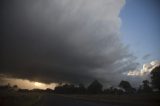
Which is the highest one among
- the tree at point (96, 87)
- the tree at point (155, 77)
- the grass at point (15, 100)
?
the tree at point (96, 87)

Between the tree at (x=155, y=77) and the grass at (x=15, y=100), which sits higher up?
the tree at (x=155, y=77)

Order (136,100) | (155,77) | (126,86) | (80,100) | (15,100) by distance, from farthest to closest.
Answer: (126,86), (155,77), (80,100), (136,100), (15,100)

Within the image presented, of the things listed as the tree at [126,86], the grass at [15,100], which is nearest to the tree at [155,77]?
the grass at [15,100]

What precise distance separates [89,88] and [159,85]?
10869cm

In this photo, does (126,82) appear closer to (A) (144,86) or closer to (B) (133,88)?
(B) (133,88)

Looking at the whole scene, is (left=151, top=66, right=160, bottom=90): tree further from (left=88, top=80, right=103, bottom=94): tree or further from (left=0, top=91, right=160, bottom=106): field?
(left=88, top=80, right=103, bottom=94): tree

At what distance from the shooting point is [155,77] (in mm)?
87250

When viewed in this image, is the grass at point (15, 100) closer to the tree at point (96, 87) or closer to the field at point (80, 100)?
the field at point (80, 100)

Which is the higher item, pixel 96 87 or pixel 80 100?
pixel 96 87

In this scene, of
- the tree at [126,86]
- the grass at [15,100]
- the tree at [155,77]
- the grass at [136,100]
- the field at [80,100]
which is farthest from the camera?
the tree at [126,86]

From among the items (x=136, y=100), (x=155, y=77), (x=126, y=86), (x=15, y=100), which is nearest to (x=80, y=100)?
(x=136, y=100)

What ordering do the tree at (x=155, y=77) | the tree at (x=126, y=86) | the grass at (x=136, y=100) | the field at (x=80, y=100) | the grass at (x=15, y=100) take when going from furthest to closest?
the tree at (x=126, y=86) < the tree at (x=155, y=77) < the grass at (x=136, y=100) < the field at (x=80, y=100) < the grass at (x=15, y=100)

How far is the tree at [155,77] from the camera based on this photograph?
8622 cm

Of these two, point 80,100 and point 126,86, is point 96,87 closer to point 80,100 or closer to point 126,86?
point 126,86
